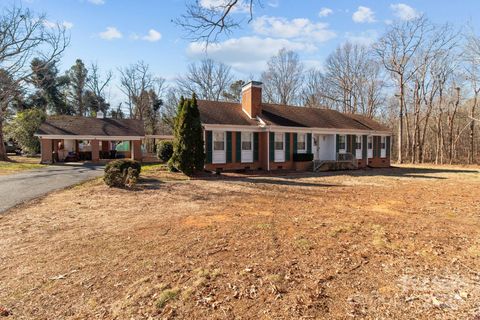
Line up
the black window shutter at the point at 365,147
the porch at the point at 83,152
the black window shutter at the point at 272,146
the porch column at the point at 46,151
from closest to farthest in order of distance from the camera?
the black window shutter at the point at 272,146 < the black window shutter at the point at 365,147 < the porch column at the point at 46,151 < the porch at the point at 83,152

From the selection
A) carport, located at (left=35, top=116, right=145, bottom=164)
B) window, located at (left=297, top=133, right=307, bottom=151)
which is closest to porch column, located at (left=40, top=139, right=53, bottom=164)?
carport, located at (left=35, top=116, right=145, bottom=164)

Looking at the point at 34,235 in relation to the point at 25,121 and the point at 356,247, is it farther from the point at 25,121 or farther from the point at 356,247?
the point at 25,121

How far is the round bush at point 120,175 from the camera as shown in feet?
35.6

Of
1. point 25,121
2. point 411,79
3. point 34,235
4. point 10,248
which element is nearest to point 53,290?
point 10,248

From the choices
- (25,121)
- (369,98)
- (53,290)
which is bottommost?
(53,290)

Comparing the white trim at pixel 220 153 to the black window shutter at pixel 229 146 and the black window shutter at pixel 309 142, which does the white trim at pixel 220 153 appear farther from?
the black window shutter at pixel 309 142

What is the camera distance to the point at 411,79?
29266 mm

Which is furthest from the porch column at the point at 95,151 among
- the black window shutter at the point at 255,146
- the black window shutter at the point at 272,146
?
the black window shutter at the point at 272,146

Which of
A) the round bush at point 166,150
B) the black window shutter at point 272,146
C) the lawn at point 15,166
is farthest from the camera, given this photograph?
the round bush at point 166,150

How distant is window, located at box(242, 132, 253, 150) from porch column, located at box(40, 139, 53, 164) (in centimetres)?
1595

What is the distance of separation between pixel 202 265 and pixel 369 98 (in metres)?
35.6

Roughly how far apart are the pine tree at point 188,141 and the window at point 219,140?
6.81ft

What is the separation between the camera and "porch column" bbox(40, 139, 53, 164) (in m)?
21.9

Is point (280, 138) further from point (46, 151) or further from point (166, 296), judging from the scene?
point (46, 151)
